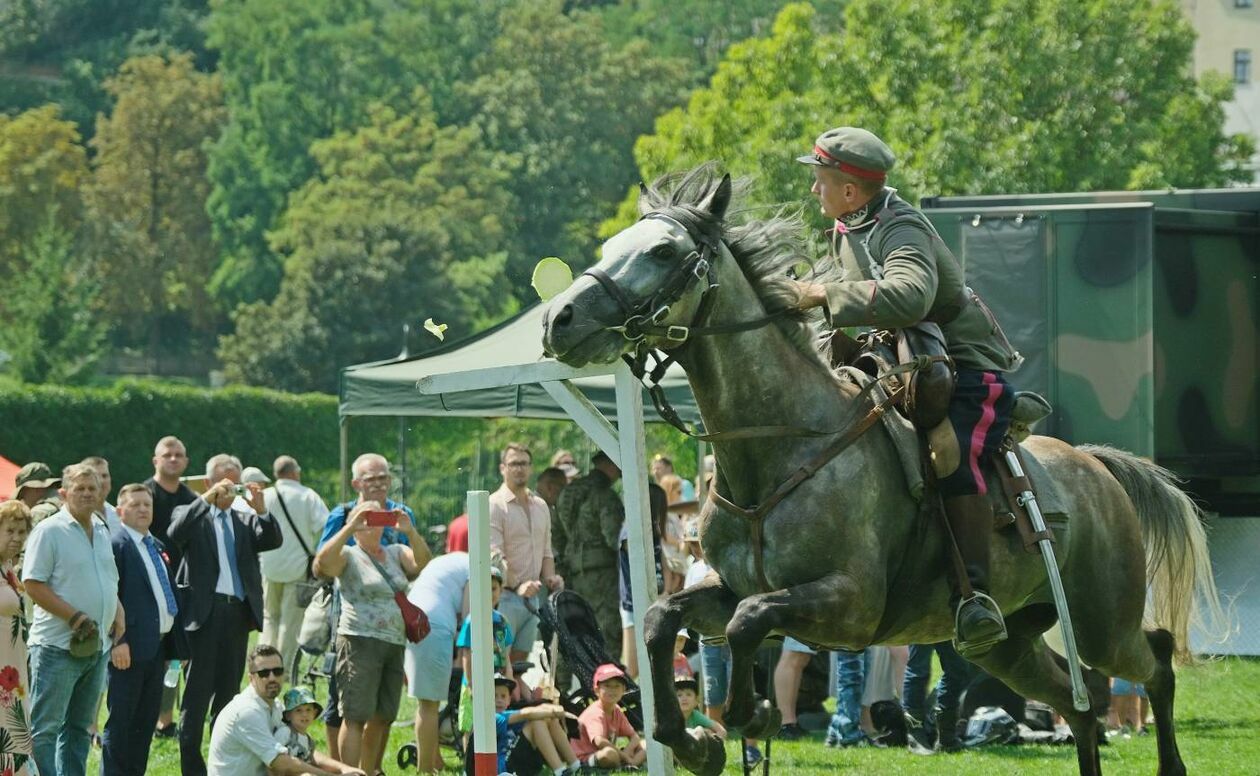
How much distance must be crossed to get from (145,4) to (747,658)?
321 feet

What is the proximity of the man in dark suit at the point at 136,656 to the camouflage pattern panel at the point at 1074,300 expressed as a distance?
5.91 m

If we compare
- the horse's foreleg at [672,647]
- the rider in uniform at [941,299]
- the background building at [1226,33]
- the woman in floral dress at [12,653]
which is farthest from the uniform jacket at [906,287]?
the background building at [1226,33]

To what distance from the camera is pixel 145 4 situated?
99438 mm

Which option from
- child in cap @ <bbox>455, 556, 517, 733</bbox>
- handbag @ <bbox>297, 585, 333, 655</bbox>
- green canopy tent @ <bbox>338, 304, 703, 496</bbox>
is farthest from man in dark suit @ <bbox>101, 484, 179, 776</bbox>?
green canopy tent @ <bbox>338, 304, 703, 496</bbox>

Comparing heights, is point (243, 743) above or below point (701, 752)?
below

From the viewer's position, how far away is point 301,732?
1102 cm

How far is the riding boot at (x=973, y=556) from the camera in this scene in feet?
25.0

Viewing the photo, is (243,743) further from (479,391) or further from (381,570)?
(479,391)

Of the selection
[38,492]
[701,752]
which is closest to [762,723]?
[701,752]

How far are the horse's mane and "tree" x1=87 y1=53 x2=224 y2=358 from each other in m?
74.7

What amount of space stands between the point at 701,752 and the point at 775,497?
1.06 m

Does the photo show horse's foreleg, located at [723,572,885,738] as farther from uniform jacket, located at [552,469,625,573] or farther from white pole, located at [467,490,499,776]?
uniform jacket, located at [552,469,625,573]

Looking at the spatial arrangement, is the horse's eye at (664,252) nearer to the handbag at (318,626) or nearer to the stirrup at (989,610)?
the stirrup at (989,610)

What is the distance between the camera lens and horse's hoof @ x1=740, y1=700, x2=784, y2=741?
24.9 ft
